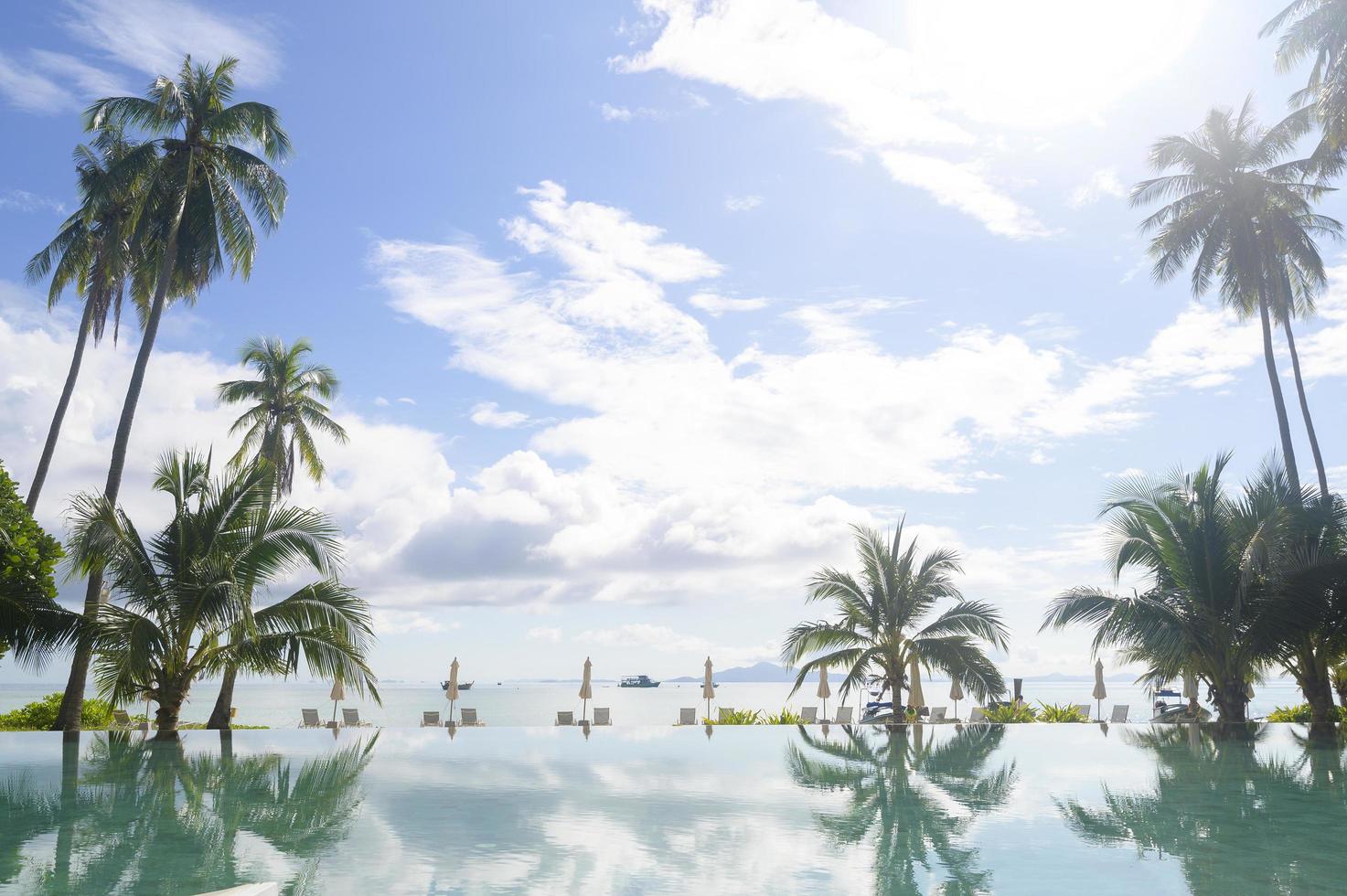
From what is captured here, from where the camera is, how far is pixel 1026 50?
604 inches

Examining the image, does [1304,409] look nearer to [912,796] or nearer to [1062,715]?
[1062,715]

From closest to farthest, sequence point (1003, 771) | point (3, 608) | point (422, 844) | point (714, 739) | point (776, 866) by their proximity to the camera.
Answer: point (776, 866), point (422, 844), point (1003, 771), point (3, 608), point (714, 739)

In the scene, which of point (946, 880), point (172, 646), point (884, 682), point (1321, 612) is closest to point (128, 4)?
point (172, 646)

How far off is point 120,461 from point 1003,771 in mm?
17909

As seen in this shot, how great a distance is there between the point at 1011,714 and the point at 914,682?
437 centimetres

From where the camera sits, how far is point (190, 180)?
20.6m

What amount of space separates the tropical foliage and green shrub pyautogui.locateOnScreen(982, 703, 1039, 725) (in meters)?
21.3

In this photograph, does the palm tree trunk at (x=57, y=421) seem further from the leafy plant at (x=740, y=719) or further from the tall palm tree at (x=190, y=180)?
the leafy plant at (x=740, y=719)

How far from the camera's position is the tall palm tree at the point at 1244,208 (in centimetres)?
2525

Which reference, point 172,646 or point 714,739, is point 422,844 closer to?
point 172,646

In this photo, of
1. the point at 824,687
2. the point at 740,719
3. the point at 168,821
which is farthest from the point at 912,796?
the point at 824,687

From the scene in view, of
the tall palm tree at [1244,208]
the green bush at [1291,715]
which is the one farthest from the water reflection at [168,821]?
the tall palm tree at [1244,208]

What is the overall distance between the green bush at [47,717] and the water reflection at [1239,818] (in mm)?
20199

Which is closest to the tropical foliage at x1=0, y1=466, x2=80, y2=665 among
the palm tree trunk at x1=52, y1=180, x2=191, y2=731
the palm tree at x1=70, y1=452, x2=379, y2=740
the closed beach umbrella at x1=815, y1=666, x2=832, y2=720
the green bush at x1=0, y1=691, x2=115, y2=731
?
the palm tree at x1=70, y1=452, x2=379, y2=740
